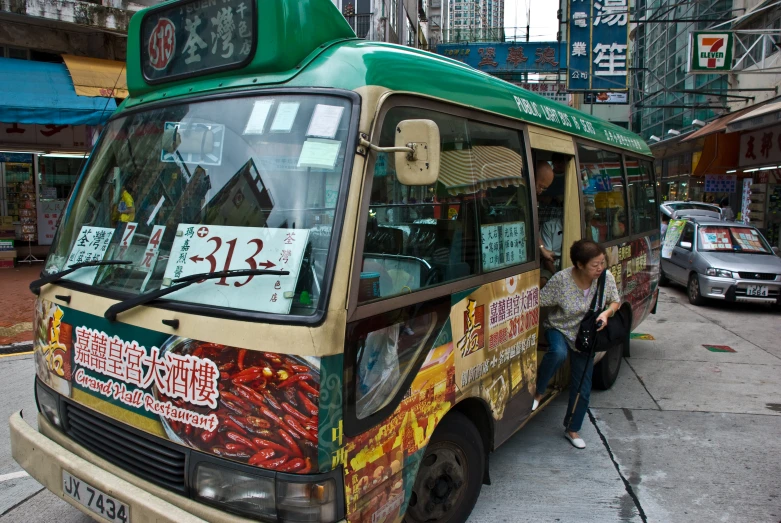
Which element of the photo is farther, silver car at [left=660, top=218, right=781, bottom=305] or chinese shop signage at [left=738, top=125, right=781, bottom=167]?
chinese shop signage at [left=738, top=125, right=781, bottom=167]

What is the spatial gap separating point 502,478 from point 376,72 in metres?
2.76

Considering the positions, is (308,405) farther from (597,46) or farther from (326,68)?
(597,46)

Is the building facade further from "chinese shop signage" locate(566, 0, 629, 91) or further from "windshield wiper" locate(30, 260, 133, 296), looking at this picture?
"chinese shop signage" locate(566, 0, 629, 91)

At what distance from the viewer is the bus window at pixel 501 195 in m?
3.14

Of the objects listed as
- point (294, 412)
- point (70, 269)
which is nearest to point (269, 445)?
point (294, 412)

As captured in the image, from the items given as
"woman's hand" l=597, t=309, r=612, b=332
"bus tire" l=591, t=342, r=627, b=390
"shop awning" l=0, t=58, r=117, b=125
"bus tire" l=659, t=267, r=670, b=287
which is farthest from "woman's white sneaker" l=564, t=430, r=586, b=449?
"bus tire" l=659, t=267, r=670, b=287

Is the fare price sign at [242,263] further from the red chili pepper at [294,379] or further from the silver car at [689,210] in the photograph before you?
the silver car at [689,210]

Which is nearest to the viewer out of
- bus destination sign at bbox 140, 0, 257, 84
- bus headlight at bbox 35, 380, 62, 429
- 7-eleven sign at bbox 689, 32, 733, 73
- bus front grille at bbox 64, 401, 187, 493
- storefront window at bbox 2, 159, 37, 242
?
bus front grille at bbox 64, 401, 187, 493

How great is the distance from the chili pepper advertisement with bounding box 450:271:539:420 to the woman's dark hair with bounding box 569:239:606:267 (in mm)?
403

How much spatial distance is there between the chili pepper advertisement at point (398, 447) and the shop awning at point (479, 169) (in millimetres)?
748

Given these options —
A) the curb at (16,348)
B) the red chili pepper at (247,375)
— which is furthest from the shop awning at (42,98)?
the red chili pepper at (247,375)

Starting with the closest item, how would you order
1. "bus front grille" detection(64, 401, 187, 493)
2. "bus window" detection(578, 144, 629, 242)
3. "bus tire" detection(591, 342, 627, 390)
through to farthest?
"bus front grille" detection(64, 401, 187, 493) → "bus window" detection(578, 144, 629, 242) → "bus tire" detection(591, 342, 627, 390)

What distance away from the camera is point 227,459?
80.4 inches

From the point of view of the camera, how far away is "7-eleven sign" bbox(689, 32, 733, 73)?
1258cm
